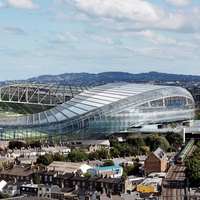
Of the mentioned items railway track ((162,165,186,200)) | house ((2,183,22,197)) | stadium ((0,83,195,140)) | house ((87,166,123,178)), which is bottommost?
railway track ((162,165,186,200))

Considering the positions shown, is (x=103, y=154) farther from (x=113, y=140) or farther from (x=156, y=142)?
(x=113, y=140)

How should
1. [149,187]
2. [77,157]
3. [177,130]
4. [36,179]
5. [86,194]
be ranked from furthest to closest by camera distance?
[177,130] → [77,157] → [36,179] → [149,187] → [86,194]

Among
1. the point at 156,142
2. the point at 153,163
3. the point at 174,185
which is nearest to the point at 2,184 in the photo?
the point at 174,185

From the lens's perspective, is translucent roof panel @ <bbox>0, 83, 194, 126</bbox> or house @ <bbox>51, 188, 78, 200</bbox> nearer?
house @ <bbox>51, 188, 78, 200</bbox>

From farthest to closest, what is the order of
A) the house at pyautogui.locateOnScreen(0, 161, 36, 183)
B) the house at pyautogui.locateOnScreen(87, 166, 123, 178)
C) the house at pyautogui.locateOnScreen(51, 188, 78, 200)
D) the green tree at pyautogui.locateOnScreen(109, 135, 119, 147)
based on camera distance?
the green tree at pyautogui.locateOnScreen(109, 135, 119, 147) < the house at pyautogui.locateOnScreen(0, 161, 36, 183) < the house at pyautogui.locateOnScreen(87, 166, 123, 178) < the house at pyautogui.locateOnScreen(51, 188, 78, 200)

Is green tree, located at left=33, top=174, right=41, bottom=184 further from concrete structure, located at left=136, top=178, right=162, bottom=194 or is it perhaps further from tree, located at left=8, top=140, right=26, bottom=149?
tree, located at left=8, top=140, right=26, bottom=149

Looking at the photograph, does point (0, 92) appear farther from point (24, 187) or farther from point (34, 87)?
point (24, 187)

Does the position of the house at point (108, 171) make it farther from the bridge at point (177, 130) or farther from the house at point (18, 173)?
the bridge at point (177, 130)

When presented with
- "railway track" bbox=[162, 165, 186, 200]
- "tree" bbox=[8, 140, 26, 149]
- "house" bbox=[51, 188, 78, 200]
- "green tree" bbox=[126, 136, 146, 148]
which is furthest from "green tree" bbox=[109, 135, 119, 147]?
"house" bbox=[51, 188, 78, 200]
